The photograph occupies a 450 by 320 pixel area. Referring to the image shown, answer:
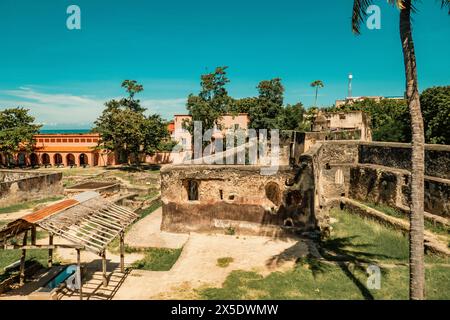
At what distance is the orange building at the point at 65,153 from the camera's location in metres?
46.6

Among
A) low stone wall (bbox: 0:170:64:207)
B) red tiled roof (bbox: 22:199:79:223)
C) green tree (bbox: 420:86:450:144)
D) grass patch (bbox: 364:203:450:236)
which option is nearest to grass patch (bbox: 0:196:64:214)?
low stone wall (bbox: 0:170:64:207)

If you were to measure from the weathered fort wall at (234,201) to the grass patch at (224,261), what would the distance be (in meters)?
2.69

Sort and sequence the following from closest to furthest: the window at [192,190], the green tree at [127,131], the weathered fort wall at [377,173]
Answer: the window at [192,190], the weathered fort wall at [377,173], the green tree at [127,131]

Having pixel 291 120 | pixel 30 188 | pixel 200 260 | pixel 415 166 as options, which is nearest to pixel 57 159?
pixel 30 188

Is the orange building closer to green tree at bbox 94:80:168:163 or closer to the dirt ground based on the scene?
green tree at bbox 94:80:168:163

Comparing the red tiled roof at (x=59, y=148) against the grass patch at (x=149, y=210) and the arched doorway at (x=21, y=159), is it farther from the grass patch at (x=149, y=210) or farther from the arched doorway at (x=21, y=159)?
the grass patch at (x=149, y=210)

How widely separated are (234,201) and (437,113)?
26528 mm

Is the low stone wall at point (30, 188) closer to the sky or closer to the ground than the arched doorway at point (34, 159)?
closer to the ground

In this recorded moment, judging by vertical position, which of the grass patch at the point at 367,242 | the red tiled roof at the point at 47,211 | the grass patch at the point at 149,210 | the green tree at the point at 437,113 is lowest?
the grass patch at the point at 367,242

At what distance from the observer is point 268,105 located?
47219 mm

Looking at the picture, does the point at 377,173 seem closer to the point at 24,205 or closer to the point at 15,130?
the point at 24,205

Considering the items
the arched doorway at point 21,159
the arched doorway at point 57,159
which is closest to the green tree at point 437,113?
the arched doorway at point 57,159

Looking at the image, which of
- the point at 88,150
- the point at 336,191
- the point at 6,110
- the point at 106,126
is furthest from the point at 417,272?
the point at 6,110

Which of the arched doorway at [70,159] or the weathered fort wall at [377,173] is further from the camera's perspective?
the arched doorway at [70,159]
